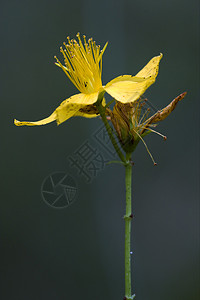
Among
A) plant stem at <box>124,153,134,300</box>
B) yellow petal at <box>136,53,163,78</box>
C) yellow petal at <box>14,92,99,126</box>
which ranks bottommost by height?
plant stem at <box>124,153,134,300</box>

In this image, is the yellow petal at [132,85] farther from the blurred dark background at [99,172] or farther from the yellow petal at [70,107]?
the blurred dark background at [99,172]

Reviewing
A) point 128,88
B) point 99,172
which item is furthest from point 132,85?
point 99,172

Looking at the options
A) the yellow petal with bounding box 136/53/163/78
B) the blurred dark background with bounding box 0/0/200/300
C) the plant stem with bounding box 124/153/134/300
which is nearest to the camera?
the plant stem with bounding box 124/153/134/300

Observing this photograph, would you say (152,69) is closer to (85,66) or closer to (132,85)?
(132,85)

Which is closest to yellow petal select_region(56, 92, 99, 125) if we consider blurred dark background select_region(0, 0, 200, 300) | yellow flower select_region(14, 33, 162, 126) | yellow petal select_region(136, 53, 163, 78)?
yellow flower select_region(14, 33, 162, 126)

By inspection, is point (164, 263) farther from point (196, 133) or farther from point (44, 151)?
point (44, 151)

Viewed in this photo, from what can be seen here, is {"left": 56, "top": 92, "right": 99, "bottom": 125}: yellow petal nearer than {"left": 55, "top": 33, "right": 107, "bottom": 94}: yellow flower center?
Yes

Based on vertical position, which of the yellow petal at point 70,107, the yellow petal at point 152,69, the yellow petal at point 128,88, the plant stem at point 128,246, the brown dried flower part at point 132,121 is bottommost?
the plant stem at point 128,246

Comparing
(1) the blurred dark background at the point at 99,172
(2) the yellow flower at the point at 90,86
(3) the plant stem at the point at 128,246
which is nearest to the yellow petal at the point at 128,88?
(2) the yellow flower at the point at 90,86

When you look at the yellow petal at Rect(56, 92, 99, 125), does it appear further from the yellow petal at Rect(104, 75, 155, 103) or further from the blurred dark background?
the blurred dark background
